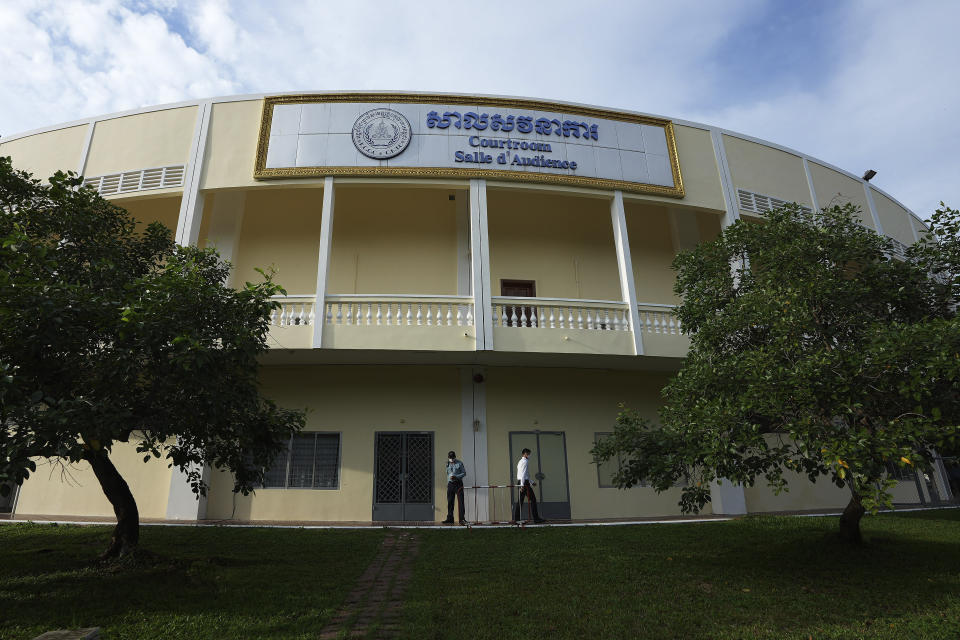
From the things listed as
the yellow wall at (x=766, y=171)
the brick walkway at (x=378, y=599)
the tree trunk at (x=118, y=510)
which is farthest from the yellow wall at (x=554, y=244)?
the tree trunk at (x=118, y=510)

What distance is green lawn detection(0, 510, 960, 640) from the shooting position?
4.64 meters

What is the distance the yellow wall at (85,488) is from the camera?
11.2 meters

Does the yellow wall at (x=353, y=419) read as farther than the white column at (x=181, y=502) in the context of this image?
Yes

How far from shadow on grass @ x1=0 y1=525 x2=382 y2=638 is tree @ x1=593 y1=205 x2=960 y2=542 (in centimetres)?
378

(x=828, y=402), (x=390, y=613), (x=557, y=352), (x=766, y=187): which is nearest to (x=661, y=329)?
(x=557, y=352)

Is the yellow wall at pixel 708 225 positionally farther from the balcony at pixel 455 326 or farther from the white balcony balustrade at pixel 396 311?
the white balcony balustrade at pixel 396 311

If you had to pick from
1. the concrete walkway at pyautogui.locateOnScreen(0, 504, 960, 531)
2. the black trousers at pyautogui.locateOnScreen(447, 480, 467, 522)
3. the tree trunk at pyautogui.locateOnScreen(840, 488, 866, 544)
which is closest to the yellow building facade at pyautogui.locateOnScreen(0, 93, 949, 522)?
the concrete walkway at pyautogui.locateOnScreen(0, 504, 960, 531)

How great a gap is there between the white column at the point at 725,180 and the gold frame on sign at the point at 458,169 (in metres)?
1.13

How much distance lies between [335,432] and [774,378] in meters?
8.73

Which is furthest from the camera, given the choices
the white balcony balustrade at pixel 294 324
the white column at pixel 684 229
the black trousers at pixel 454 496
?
the white column at pixel 684 229

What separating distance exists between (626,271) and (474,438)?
4659 millimetres

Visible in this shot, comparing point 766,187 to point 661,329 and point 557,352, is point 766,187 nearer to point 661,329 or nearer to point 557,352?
point 661,329

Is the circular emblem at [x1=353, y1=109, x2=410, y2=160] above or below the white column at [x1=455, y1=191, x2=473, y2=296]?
above

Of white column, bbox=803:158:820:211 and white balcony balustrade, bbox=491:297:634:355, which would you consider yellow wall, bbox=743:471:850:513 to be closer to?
white balcony balustrade, bbox=491:297:634:355
